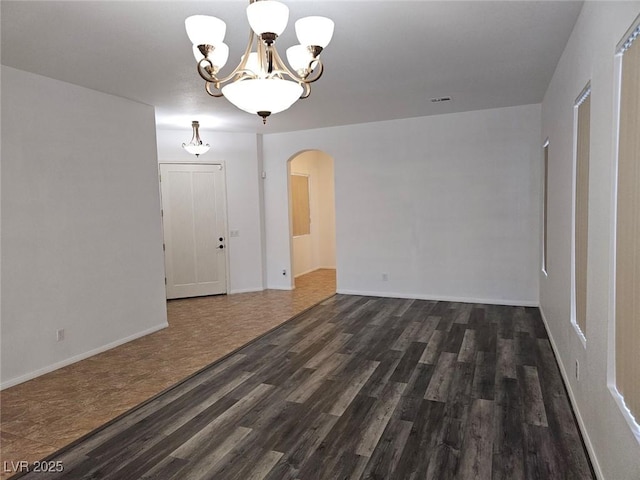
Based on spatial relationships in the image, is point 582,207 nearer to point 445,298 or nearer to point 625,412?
point 625,412

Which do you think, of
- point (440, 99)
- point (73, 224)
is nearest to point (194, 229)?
point (73, 224)

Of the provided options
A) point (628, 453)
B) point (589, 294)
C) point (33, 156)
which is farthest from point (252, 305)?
point (628, 453)

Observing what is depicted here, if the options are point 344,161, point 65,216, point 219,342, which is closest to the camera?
point 65,216

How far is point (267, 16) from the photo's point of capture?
1.87 m

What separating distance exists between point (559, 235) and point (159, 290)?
4460 millimetres

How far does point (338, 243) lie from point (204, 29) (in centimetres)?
502

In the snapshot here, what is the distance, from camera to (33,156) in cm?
373

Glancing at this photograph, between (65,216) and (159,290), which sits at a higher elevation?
(65,216)

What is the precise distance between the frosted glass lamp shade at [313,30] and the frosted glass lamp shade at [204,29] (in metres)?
0.40

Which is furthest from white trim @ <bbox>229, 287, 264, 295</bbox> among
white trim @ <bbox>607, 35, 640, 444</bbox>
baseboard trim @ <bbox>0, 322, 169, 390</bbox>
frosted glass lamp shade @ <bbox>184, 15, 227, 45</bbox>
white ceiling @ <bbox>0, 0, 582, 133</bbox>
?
white trim @ <bbox>607, 35, 640, 444</bbox>

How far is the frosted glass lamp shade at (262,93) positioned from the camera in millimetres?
2004

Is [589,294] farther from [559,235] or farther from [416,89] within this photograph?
[416,89]

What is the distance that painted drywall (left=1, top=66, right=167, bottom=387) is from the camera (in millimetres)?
3596

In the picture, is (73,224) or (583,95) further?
(73,224)
